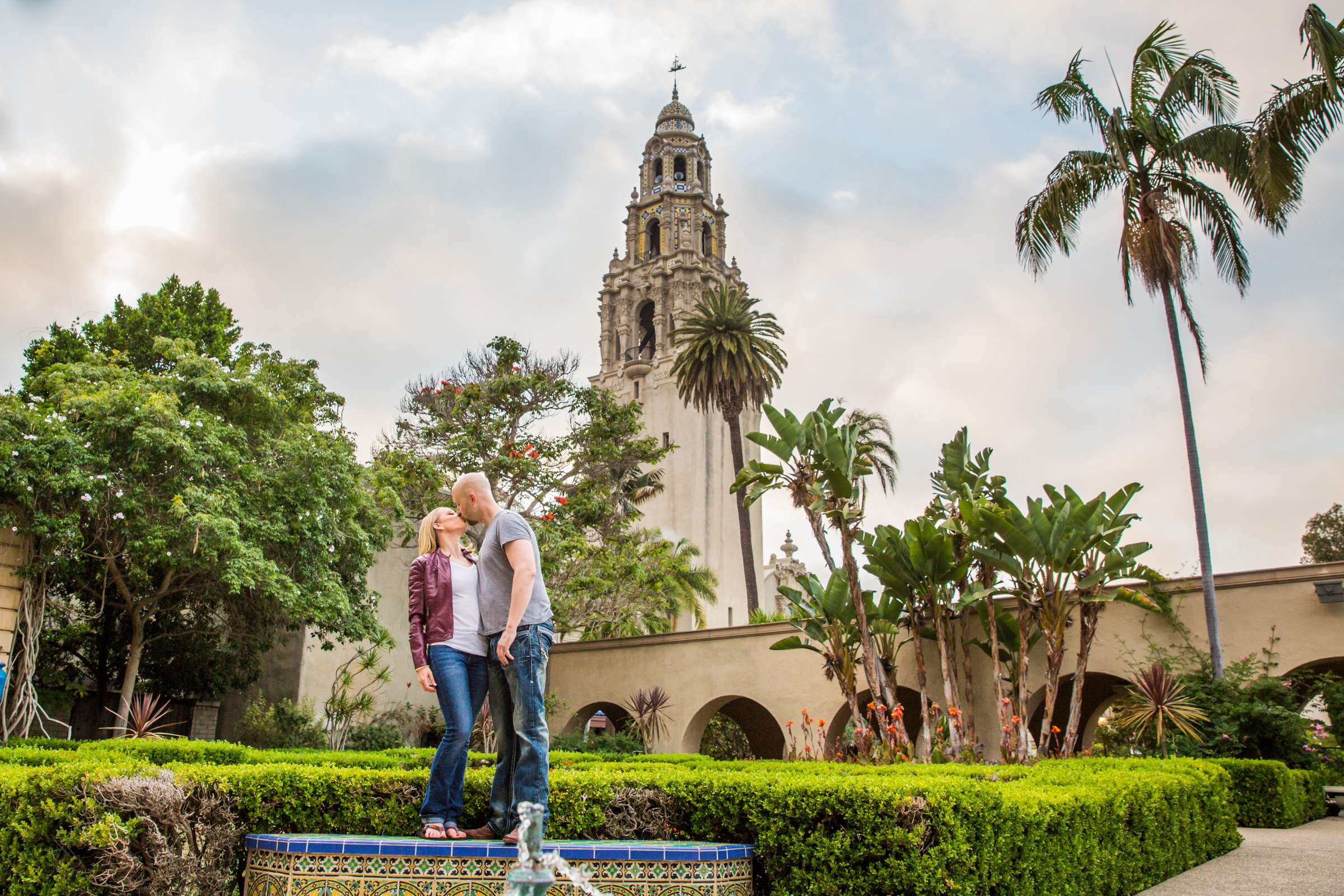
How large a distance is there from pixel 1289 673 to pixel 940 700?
5337 millimetres

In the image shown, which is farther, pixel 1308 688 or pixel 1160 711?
pixel 1308 688

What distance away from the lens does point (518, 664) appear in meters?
4.60

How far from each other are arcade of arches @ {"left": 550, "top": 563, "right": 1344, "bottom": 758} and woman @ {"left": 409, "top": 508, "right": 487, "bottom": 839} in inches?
502

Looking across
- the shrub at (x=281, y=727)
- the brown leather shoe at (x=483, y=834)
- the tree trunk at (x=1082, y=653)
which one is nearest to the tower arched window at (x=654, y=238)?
the shrub at (x=281, y=727)

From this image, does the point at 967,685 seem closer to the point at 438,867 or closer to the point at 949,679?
the point at 949,679

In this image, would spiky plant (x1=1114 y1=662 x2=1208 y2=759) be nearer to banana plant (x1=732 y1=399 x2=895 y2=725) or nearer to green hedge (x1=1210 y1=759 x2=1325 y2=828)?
green hedge (x1=1210 y1=759 x2=1325 y2=828)

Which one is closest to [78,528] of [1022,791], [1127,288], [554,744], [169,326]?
[169,326]

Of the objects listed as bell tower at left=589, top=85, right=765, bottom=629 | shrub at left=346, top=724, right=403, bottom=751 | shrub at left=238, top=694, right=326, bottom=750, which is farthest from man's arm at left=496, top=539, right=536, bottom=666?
bell tower at left=589, top=85, right=765, bottom=629

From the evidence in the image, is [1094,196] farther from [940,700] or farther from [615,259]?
[615,259]

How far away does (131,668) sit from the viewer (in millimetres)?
15633

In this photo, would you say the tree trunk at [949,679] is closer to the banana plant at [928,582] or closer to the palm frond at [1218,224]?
the banana plant at [928,582]

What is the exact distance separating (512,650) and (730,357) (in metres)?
24.9

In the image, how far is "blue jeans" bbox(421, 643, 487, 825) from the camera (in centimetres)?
450

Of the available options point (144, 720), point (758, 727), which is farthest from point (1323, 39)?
point (144, 720)
